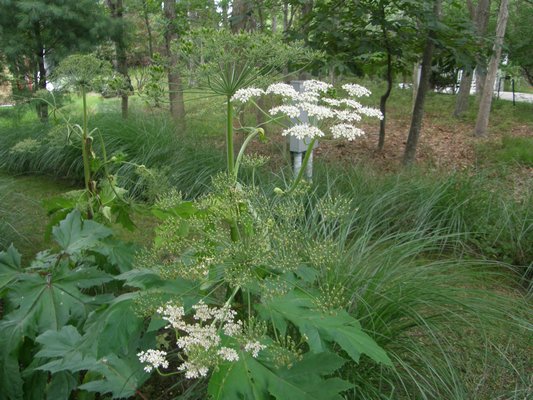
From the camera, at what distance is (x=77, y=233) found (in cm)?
269

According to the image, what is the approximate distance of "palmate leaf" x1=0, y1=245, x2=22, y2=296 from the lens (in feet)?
8.07

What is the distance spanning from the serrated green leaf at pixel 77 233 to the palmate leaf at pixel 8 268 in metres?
0.23

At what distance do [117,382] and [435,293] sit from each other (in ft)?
5.90

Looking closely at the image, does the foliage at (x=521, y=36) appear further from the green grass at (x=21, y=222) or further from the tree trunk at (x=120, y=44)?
the green grass at (x=21, y=222)

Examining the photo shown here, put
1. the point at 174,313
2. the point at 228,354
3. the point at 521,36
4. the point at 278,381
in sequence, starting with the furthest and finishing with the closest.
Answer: the point at 521,36 < the point at 278,381 < the point at 174,313 < the point at 228,354

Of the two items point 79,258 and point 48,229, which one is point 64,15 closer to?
point 48,229

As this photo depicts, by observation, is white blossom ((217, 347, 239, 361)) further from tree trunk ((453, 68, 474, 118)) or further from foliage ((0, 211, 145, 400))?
tree trunk ((453, 68, 474, 118))

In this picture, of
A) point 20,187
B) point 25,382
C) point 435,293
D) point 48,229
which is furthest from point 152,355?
point 20,187

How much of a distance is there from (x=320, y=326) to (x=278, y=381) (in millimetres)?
278

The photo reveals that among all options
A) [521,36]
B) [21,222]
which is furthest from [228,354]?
[521,36]

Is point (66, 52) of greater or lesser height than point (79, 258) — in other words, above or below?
above

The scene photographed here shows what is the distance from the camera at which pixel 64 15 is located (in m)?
7.15

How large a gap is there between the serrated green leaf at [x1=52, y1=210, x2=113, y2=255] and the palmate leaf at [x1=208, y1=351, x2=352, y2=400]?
1215mm

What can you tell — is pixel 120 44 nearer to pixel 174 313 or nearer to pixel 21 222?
pixel 21 222
